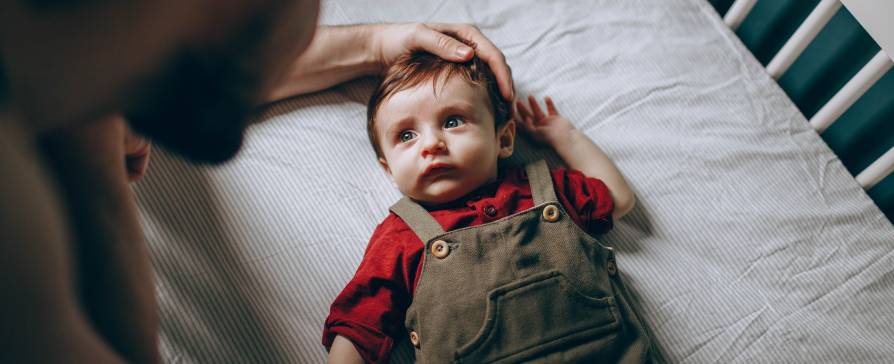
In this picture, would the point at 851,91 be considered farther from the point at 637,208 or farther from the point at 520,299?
the point at 520,299

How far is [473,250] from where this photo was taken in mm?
783

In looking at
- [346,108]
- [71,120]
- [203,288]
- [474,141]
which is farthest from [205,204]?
[71,120]

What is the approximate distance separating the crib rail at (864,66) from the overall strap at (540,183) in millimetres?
515

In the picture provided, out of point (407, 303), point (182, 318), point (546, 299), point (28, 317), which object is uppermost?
point (28, 317)

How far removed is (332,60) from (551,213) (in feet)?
1.54

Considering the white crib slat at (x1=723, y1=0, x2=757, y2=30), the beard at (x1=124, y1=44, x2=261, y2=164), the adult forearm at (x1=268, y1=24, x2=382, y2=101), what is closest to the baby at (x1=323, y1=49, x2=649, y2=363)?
the adult forearm at (x1=268, y1=24, x2=382, y2=101)

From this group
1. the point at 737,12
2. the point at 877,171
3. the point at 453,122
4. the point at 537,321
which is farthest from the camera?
the point at 737,12

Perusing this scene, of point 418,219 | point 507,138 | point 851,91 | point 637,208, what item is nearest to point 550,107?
point 507,138

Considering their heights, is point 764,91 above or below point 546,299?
above

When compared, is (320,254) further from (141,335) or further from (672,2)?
(672,2)

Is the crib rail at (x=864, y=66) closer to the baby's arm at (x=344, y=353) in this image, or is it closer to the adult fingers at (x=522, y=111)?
the adult fingers at (x=522, y=111)

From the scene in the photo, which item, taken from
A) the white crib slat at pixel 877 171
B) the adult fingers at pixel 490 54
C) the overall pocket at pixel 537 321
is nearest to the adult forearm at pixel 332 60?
the adult fingers at pixel 490 54

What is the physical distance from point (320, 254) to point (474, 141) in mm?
297

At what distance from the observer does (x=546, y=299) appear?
76cm
